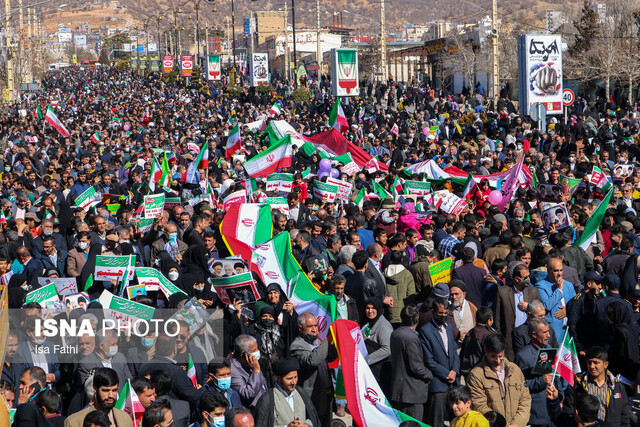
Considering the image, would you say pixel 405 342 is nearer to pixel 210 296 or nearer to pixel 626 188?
pixel 210 296

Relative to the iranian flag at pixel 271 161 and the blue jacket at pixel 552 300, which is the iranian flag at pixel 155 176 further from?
the blue jacket at pixel 552 300

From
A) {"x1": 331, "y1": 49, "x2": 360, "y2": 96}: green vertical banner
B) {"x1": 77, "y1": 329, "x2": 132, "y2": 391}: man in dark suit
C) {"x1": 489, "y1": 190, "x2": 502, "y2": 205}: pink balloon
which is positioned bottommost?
{"x1": 489, "y1": 190, "x2": 502, "y2": 205}: pink balloon

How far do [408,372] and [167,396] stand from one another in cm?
189

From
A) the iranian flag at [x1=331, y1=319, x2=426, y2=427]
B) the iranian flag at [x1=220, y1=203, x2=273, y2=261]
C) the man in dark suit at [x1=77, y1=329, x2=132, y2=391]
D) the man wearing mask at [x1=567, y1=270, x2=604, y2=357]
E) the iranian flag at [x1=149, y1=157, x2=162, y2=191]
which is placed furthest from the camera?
the iranian flag at [x1=149, y1=157, x2=162, y2=191]

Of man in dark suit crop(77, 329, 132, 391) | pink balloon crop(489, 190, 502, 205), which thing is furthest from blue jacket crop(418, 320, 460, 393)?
pink balloon crop(489, 190, 502, 205)

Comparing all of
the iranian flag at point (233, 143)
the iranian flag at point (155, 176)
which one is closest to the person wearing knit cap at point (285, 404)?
the iranian flag at point (155, 176)

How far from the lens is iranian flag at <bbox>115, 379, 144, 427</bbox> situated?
19.5 ft

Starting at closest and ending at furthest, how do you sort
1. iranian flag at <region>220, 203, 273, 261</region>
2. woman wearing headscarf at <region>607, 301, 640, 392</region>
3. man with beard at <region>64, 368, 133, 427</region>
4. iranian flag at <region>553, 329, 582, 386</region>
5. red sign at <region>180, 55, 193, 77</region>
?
man with beard at <region>64, 368, 133, 427</region> < iranian flag at <region>553, 329, 582, 386</region> < woman wearing headscarf at <region>607, 301, 640, 392</region> < iranian flag at <region>220, 203, 273, 261</region> < red sign at <region>180, 55, 193, 77</region>

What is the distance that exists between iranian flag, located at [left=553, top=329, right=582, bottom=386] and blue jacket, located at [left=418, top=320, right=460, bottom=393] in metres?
0.85

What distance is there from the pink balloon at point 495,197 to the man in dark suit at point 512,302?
511 centimetres

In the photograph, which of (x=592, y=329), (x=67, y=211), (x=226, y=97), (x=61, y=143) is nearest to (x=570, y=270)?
(x=592, y=329)

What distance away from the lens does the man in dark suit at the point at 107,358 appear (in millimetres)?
6684

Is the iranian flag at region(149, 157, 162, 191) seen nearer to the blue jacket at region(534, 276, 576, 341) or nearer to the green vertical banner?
the blue jacket at region(534, 276, 576, 341)

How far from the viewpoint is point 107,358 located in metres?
6.76
